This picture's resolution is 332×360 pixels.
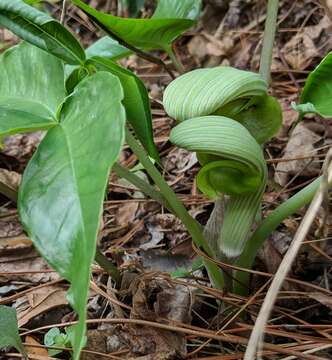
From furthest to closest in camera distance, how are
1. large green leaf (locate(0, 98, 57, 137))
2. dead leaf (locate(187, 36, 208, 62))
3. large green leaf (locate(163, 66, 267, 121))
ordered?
1. dead leaf (locate(187, 36, 208, 62))
2. large green leaf (locate(163, 66, 267, 121))
3. large green leaf (locate(0, 98, 57, 137))

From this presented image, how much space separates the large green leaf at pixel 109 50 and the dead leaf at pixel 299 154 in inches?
17.6

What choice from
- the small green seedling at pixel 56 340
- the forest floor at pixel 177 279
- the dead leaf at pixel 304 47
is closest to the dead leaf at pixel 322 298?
the forest floor at pixel 177 279

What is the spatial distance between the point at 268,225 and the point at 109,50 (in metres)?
0.48

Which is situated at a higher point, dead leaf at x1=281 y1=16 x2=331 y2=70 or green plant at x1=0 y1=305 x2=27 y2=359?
dead leaf at x1=281 y1=16 x2=331 y2=70

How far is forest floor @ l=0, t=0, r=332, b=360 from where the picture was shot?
89 cm

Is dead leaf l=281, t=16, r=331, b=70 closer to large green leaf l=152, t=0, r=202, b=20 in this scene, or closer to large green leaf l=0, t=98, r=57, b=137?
large green leaf l=152, t=0, r=202, b=20

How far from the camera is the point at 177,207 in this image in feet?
2.80

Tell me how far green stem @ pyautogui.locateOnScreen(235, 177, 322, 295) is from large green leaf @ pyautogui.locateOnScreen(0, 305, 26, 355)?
35 centimetres

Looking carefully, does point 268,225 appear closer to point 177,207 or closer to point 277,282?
point 177,207

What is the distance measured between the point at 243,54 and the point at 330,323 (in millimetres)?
1137

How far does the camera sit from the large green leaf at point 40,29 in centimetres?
74

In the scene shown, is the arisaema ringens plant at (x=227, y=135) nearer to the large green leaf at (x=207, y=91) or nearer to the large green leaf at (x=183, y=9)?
the large green leaf at (x=207, y=91)

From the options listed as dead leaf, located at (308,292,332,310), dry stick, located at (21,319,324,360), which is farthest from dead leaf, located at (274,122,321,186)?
dry stick, located at (21,319,324,360)

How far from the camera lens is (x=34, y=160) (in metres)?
0.69
